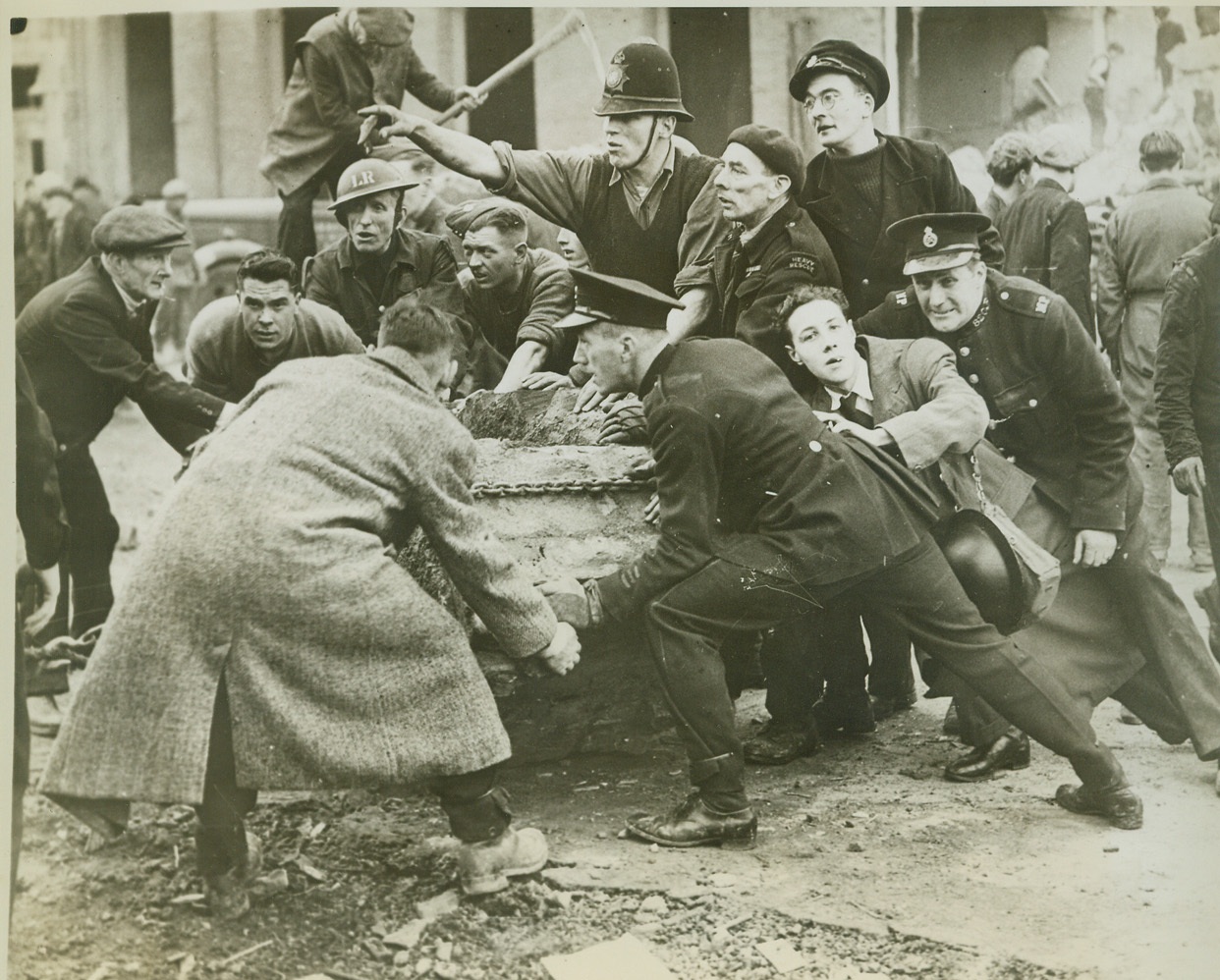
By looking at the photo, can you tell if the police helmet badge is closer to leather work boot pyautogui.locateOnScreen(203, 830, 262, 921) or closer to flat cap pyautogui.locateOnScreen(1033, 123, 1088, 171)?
flat cap pyautogui.locateOnScreen(1033, 123, 1088, 171)

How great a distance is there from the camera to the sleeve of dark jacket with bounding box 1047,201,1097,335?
391 cm

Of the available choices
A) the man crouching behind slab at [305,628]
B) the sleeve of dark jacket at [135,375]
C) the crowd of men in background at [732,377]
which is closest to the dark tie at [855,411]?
the crowd of men in background at [732,377]

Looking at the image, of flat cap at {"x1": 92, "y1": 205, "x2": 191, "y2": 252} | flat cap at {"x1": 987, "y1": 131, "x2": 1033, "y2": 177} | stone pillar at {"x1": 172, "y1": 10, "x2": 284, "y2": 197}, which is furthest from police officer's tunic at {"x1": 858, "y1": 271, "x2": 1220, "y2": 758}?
flat cap at {"x1": 92, "y1": 205, "x2": 191, "y2": 252}

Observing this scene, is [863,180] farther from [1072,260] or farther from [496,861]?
[496,861]

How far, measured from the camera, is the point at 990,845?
137 inches

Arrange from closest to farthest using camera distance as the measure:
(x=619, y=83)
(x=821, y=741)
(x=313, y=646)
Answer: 1. (x=313, y=646)
2. (x=619, y=83)
3. (x=821, y=741)

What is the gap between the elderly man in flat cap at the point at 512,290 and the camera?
13.8 feet

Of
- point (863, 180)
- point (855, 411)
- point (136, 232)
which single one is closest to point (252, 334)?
point (136, 232)

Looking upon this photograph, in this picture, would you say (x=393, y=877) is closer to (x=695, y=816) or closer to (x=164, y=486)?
(x=695, y=816)

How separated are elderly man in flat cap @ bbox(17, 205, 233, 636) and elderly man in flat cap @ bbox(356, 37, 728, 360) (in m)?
0.83

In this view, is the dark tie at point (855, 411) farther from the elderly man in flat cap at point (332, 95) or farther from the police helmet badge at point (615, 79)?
the elderly man in flat cap at point (332, 95)

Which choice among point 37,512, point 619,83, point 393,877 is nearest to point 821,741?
point 393,877

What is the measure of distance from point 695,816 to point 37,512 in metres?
2.04

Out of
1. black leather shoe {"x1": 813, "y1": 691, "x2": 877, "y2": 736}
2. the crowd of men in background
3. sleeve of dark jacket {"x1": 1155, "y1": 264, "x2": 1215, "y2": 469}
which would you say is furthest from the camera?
black leather shoe {"x1": 813, "y1": 691, "x2": 877, "y2": 736}
